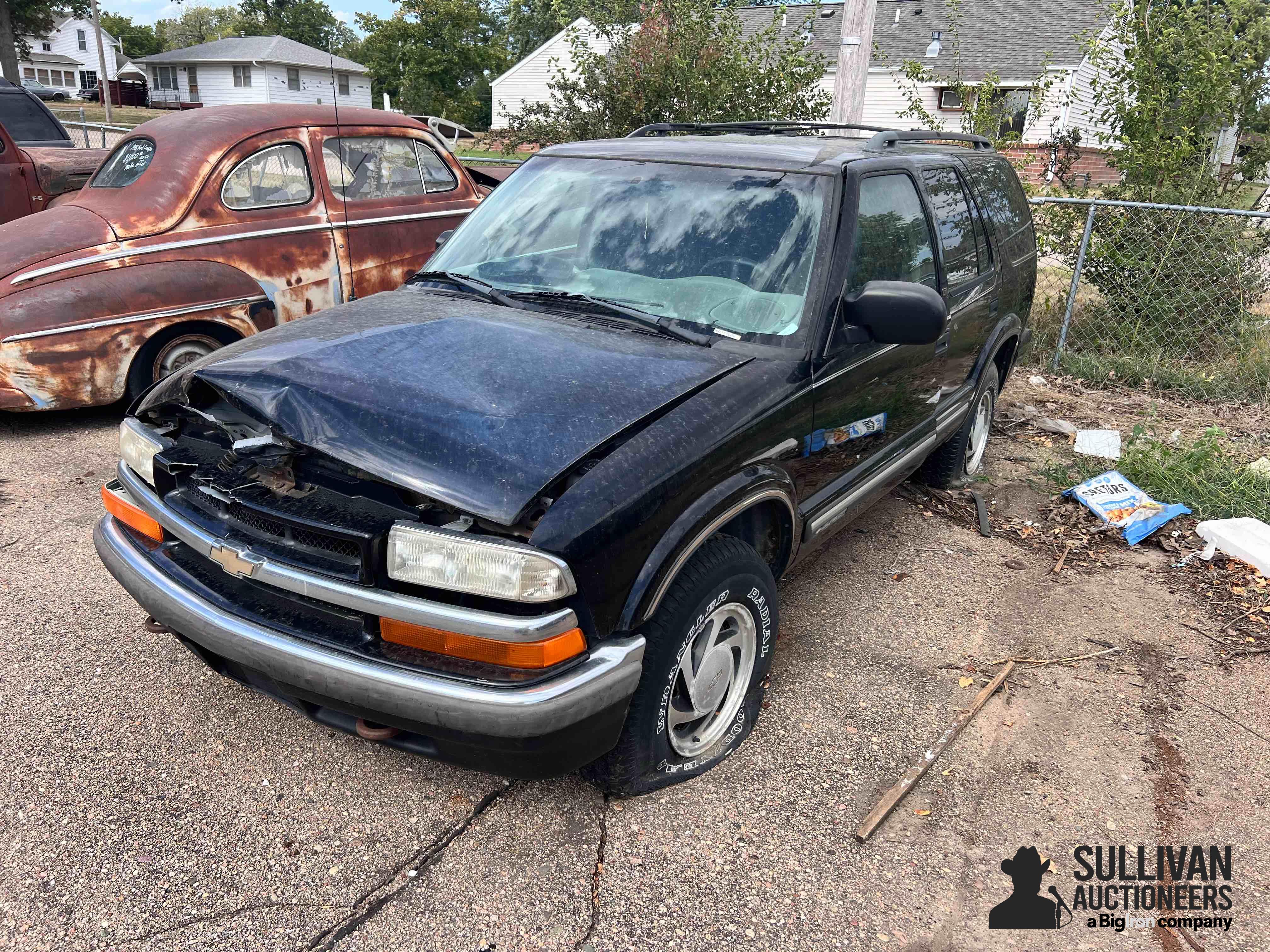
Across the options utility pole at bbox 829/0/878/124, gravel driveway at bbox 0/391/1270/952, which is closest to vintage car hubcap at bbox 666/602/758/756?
gravel driveway at bbox 0/391/1270/952

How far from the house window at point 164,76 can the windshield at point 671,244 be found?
223 ft

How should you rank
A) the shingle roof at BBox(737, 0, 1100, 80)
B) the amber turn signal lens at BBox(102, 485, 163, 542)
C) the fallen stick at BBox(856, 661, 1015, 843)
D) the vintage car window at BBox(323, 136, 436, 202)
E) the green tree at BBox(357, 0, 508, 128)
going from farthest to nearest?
the green tree at BBox(357, 0, 508, 128) → the shingle roof at BBox(737, 0, 1100, 80) → the vintage car window at BBox(323, 136, 436, 202) → the amber turn signal lens at BBox(102, 485, 163, 542) → the fallen stick at BBox(856, 661, 1015, 843)

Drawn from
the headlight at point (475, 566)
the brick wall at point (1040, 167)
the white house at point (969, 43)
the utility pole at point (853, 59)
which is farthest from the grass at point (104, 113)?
the headlight at point (475, 566)

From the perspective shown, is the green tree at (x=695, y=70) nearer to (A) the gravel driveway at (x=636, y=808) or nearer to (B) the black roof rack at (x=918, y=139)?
(B) the black roof rack at (x=918, y=139)

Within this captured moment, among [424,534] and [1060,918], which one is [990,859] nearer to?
[1060,918]

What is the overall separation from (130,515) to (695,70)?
8.07 metres

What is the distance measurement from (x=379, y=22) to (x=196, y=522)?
164 ft

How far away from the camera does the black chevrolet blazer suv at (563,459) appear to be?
221 centimetres

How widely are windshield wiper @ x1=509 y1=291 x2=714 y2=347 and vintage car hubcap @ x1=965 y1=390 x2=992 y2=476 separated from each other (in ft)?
9.49

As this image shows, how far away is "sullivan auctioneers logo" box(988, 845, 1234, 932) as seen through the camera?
2.46 meters

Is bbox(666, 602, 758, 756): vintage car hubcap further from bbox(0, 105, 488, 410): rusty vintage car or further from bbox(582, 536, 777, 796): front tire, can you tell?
bbox(0, 105, 488, 410): rusty vintage car

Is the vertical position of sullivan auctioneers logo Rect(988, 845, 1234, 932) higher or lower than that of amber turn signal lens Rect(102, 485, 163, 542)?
lower

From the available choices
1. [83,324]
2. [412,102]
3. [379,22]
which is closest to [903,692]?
[83,324]

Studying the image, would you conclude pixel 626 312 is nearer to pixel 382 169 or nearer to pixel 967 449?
pixel 967 449
